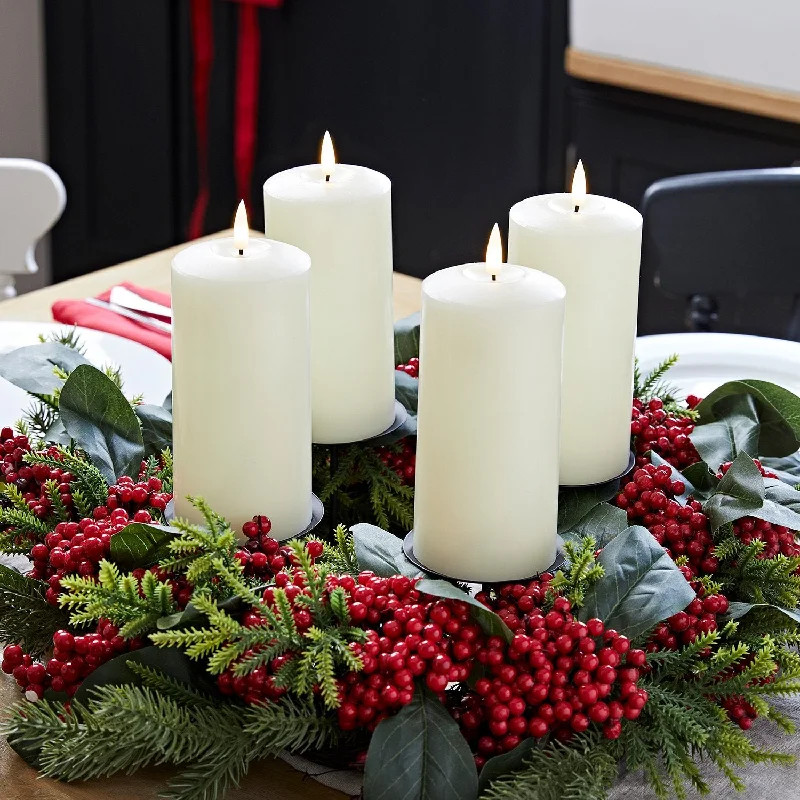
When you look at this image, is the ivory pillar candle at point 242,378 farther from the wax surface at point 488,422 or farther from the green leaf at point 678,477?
the green leaf at point 678,477

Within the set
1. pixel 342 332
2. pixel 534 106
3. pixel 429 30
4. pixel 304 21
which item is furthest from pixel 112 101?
pixel 342 332

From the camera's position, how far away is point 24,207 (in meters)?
1.47

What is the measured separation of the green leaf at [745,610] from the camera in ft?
1.94

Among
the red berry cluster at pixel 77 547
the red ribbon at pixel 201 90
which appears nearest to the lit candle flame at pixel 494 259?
the red berry cluster at pixel 77 547

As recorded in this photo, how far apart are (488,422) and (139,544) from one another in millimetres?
176

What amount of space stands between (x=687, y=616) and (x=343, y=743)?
17 centimetres

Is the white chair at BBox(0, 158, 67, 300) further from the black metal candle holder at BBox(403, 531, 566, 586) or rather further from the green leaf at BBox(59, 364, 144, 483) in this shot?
the black metal candle holder at BBox(403, 531, 566, 586)

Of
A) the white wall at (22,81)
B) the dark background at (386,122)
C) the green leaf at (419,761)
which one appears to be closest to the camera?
the green leaf at (419,761)

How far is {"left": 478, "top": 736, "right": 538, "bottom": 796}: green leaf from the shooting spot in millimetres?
510

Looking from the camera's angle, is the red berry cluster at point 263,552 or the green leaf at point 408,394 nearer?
the red berry cluster at point 263,552

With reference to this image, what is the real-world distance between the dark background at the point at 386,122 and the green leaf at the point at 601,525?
1.56 m

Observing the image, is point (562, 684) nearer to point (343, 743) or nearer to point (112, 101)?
point (343, 743)

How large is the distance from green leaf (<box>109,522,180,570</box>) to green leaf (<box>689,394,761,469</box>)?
0.31m

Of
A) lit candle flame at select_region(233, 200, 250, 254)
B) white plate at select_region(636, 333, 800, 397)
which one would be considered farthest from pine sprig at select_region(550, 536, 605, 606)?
white plate at select_region(636, 333, 800, 397)
